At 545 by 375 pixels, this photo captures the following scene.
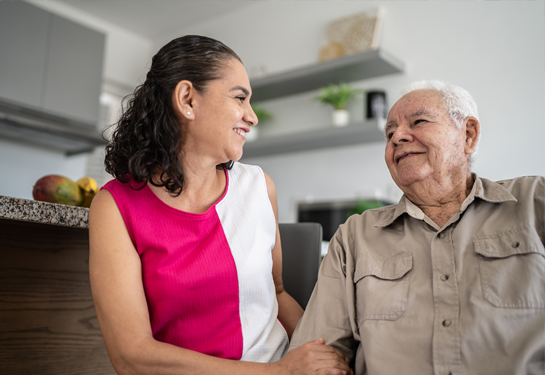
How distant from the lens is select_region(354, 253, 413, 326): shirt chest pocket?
1116 mm

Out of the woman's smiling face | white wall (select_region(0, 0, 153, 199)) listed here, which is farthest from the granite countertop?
white wall (select_region(0, 0, 153, 199))

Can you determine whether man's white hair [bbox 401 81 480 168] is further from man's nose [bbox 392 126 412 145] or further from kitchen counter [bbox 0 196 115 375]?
kitchen counter [bbox 0 196 115 375]

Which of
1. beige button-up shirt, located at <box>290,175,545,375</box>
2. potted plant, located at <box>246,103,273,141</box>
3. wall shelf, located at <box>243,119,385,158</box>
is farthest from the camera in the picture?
potted plant, located at <box>246,103,273,141</box>

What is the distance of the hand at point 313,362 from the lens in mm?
1048

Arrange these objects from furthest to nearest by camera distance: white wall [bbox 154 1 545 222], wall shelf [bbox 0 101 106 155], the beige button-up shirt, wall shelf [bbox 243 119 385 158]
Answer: wall shelf [bbox 0 101 106 155], wall shelf [bbox 243 119 385 158], white wall [bbox 154 1 545 222], the beige button-up shirt

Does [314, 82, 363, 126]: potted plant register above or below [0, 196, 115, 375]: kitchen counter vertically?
above

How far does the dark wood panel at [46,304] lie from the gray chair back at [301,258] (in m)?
0.68

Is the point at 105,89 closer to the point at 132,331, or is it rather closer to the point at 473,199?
the point at 132,331

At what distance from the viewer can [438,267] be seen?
3.63ft

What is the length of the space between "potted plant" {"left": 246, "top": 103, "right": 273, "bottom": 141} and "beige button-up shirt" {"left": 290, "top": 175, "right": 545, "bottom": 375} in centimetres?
295

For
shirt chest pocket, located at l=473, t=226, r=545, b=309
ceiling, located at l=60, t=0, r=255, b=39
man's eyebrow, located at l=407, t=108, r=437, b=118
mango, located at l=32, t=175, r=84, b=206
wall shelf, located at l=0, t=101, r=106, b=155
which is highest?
ceiling, located at l=60, t=0, r=255, b=39

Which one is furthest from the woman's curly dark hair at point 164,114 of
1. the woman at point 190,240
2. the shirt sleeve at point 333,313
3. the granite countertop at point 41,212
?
the shirt sleeve at point 333,313

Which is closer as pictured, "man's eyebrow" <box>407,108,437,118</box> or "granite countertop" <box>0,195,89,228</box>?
"granite countertop" <box>0,195,89,228</box>

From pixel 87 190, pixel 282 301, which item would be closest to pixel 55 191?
pixel 87 190
